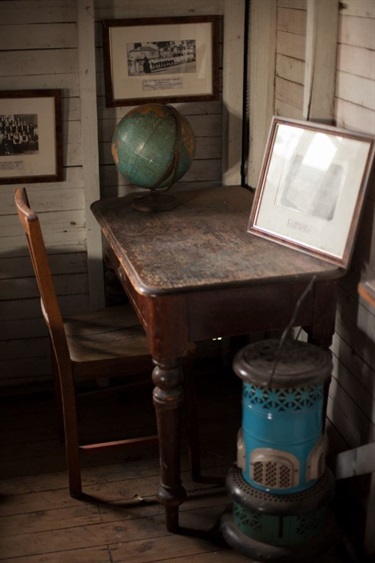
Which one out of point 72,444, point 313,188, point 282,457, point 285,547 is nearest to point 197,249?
point 313,188

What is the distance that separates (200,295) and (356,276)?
541 mm

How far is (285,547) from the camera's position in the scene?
100.0 inches

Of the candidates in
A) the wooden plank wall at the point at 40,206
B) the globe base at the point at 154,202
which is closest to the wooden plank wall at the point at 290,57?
the globe base at the point at 154,202

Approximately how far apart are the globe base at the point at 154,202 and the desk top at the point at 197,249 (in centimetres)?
2

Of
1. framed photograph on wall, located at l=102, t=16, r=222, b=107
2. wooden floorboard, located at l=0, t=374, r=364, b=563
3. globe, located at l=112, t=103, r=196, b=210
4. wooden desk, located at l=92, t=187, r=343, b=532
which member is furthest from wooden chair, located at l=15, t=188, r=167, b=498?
framed photograph on wall, located at l=102, t=16, r=222, b=107

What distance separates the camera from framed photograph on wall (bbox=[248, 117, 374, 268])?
251cm

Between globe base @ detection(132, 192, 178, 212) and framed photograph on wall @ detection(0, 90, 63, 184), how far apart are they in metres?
0.44

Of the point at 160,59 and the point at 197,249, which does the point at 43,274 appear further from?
the point at 160,59

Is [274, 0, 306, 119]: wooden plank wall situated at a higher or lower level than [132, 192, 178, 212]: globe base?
higher

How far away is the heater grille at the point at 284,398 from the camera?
241cm

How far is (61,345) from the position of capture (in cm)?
286

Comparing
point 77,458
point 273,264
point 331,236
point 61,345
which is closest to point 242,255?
point 273,264

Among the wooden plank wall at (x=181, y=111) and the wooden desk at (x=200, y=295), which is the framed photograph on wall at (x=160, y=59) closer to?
the wooden plank wall at (x=181, y=111)

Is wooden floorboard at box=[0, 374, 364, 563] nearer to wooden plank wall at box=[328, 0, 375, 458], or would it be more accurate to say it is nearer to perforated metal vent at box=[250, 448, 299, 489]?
perforated metal vent at box=[250, 448, 299, 489]
